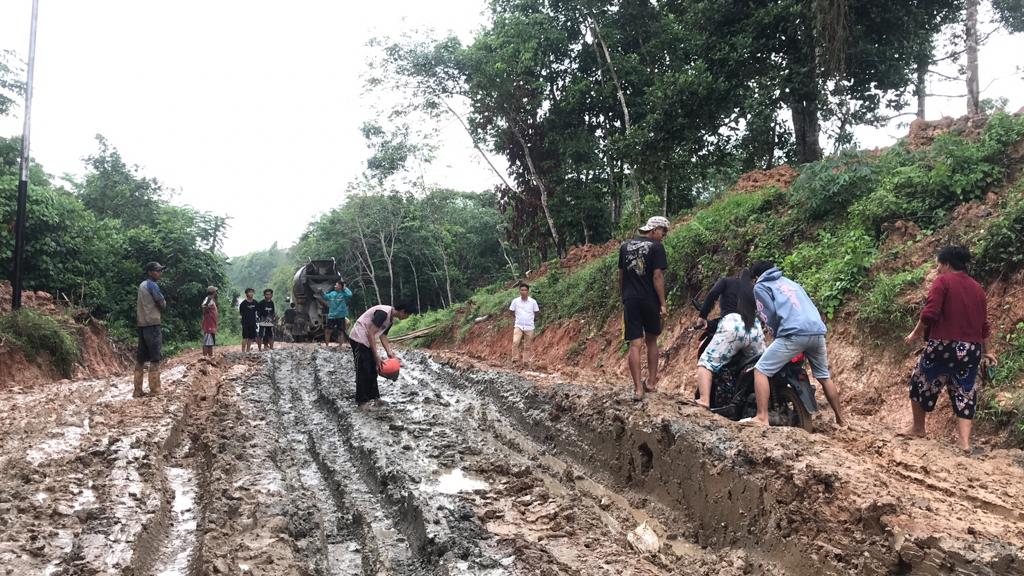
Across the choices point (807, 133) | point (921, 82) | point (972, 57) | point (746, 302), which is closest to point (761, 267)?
→ point (746, 302)

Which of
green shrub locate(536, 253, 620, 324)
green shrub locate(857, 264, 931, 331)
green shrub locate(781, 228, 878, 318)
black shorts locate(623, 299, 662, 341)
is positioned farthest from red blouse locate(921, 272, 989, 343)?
green shrub locate(536, 253, 620, 324)

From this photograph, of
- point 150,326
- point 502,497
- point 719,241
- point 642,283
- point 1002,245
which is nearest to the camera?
point 502,497

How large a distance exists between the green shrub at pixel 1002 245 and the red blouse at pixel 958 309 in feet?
6.50

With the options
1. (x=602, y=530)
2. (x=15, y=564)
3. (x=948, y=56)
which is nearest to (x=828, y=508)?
(x=602, y=530)

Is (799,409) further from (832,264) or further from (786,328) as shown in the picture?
(832,264)

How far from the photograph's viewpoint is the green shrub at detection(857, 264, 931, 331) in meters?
6.77

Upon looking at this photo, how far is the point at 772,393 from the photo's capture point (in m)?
5.29

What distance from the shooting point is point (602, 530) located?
409 cm

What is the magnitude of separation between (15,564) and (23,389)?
8.09 meters

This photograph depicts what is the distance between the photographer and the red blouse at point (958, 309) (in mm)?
4875

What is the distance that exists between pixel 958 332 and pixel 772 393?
4.56 ft

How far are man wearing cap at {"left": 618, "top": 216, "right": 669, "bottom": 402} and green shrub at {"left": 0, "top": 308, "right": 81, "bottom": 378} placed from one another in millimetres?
11088

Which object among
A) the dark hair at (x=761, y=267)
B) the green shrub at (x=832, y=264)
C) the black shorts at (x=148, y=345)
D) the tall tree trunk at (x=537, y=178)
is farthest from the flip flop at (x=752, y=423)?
the tall tree trunk at (x=537, y=178)

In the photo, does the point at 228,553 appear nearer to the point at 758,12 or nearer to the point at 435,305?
the point at 758,12
